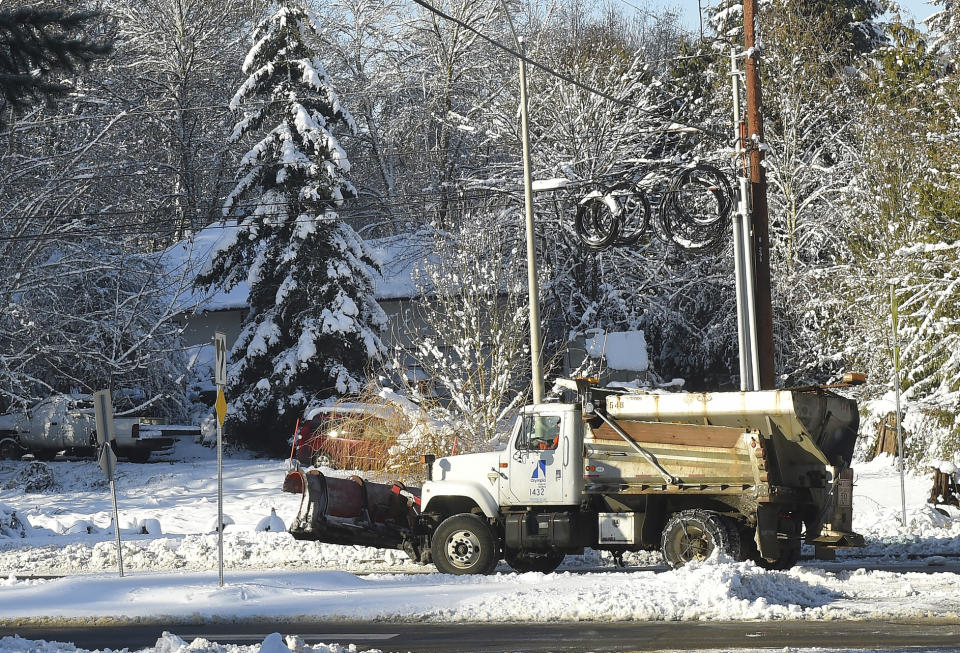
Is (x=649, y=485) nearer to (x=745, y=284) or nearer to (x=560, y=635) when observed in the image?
(x=560, y=635)

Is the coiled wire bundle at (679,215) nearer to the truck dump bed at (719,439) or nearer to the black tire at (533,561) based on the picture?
the truck dump bed at (719,439)

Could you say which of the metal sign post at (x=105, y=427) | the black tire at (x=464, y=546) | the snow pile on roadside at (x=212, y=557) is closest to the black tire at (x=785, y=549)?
the black tire at (x=464, y=546)

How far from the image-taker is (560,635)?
10336mm

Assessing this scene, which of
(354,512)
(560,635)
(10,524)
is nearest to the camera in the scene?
(560,635)

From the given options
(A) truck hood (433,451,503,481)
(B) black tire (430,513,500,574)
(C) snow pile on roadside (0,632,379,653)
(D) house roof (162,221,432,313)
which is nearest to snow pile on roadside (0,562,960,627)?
(B) black tire (430,513,500,574)

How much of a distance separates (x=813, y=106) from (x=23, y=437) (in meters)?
26.8

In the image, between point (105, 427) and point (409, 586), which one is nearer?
point (409, 586)

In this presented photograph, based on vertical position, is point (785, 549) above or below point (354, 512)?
below

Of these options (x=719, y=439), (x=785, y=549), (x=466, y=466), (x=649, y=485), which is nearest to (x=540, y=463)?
(x=466, y=466)

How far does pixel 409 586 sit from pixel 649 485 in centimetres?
321

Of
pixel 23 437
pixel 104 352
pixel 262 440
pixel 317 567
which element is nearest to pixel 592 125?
pixel 262 440

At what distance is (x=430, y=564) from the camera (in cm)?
1639

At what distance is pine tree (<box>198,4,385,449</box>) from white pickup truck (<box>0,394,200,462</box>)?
2.10 meters

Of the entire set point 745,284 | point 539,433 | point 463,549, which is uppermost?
point 745,284
